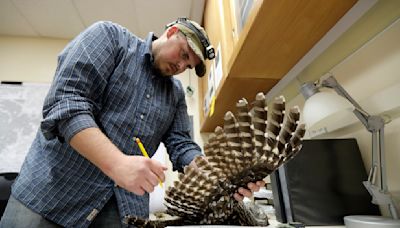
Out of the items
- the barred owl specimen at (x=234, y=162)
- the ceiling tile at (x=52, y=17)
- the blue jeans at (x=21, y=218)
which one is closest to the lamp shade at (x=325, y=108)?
the barred owl specimen at (x=234, y=162)

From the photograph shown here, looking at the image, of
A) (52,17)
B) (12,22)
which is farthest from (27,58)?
(52,17)

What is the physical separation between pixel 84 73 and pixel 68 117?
0.16 meters

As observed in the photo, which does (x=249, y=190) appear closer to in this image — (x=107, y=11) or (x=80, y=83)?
(x=80, y=83)

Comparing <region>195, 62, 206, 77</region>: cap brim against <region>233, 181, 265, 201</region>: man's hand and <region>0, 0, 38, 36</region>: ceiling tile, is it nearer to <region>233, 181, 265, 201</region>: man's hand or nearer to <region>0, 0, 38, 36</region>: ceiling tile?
<region>233, 181, 265, 201</region>: man's hand

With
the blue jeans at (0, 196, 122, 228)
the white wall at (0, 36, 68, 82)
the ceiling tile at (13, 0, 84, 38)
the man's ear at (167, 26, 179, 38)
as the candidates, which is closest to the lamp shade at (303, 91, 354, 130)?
the man's ear at (167, 26, 179, 38)

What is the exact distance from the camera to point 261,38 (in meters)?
0.91

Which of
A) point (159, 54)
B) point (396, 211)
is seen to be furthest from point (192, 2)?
point (396, 211)

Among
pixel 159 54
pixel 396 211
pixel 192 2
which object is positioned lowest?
pixel 396 211

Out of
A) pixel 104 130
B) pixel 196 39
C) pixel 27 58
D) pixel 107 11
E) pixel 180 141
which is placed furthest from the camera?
pixel 27 58

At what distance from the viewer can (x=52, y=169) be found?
0.76m

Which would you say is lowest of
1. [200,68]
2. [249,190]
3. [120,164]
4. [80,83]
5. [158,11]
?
[249,190]

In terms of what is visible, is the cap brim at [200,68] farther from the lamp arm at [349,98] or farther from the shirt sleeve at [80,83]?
the lamp arm at [349,98]

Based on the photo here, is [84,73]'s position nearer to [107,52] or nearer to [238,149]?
[107,52]

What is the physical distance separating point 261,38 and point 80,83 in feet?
2.08
